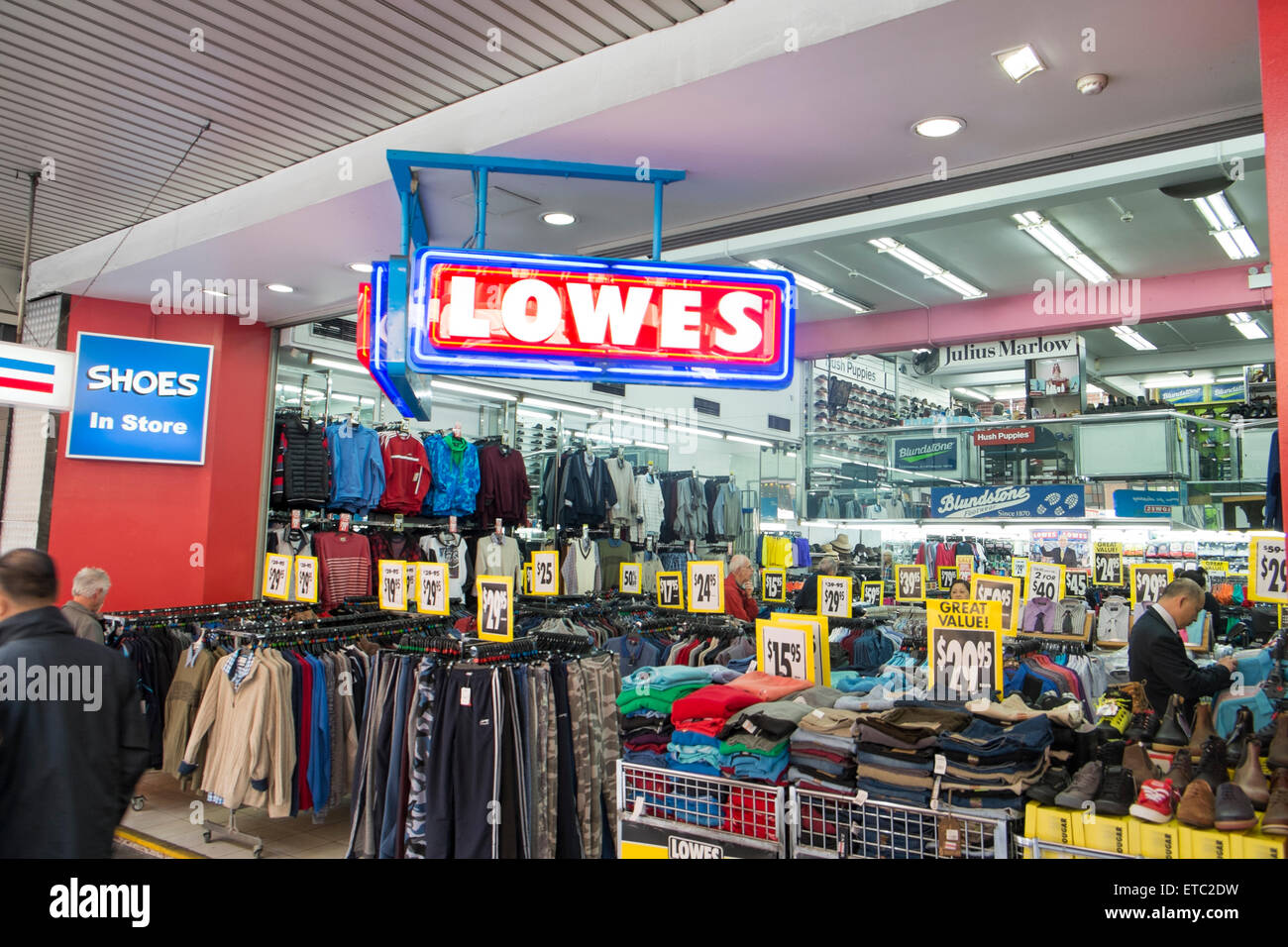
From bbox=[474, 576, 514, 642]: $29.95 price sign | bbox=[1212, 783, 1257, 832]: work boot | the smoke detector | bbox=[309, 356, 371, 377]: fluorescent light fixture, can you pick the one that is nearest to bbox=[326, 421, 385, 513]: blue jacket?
bbox=[309, 356, 371, 377]: fluorescent light fixture

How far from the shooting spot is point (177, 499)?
778 centimetres

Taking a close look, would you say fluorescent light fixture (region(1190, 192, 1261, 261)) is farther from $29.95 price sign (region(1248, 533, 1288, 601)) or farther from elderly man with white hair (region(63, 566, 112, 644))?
elderly man with white hair (region(63, 566, 112, 644))

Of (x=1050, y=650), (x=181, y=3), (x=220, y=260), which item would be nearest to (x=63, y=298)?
(x=220, y=260)

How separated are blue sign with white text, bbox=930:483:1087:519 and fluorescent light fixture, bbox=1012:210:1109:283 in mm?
2489

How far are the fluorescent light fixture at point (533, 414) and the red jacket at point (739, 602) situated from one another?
15.0 ft

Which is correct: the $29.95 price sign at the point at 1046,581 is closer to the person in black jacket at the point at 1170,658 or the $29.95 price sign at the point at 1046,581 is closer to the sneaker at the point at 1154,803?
the person in black jacket at the point at 1170,658

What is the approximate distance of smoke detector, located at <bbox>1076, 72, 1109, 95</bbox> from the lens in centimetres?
361

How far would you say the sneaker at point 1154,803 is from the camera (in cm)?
237

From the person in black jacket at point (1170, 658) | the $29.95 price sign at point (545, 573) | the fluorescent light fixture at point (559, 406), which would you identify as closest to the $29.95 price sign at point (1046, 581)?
the person in black jacket at point (1170, 658)

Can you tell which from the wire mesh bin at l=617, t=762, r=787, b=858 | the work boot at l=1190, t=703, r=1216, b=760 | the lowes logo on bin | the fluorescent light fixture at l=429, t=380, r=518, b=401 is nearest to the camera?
the wire mesh bin at l=617, t=762, r=787, b=858

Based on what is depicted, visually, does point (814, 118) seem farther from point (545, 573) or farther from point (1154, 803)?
point (545, 573)

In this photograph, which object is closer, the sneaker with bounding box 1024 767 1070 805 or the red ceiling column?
the sneaker with bounding box 1024 767 1070 805

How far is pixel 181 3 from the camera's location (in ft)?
12.8
